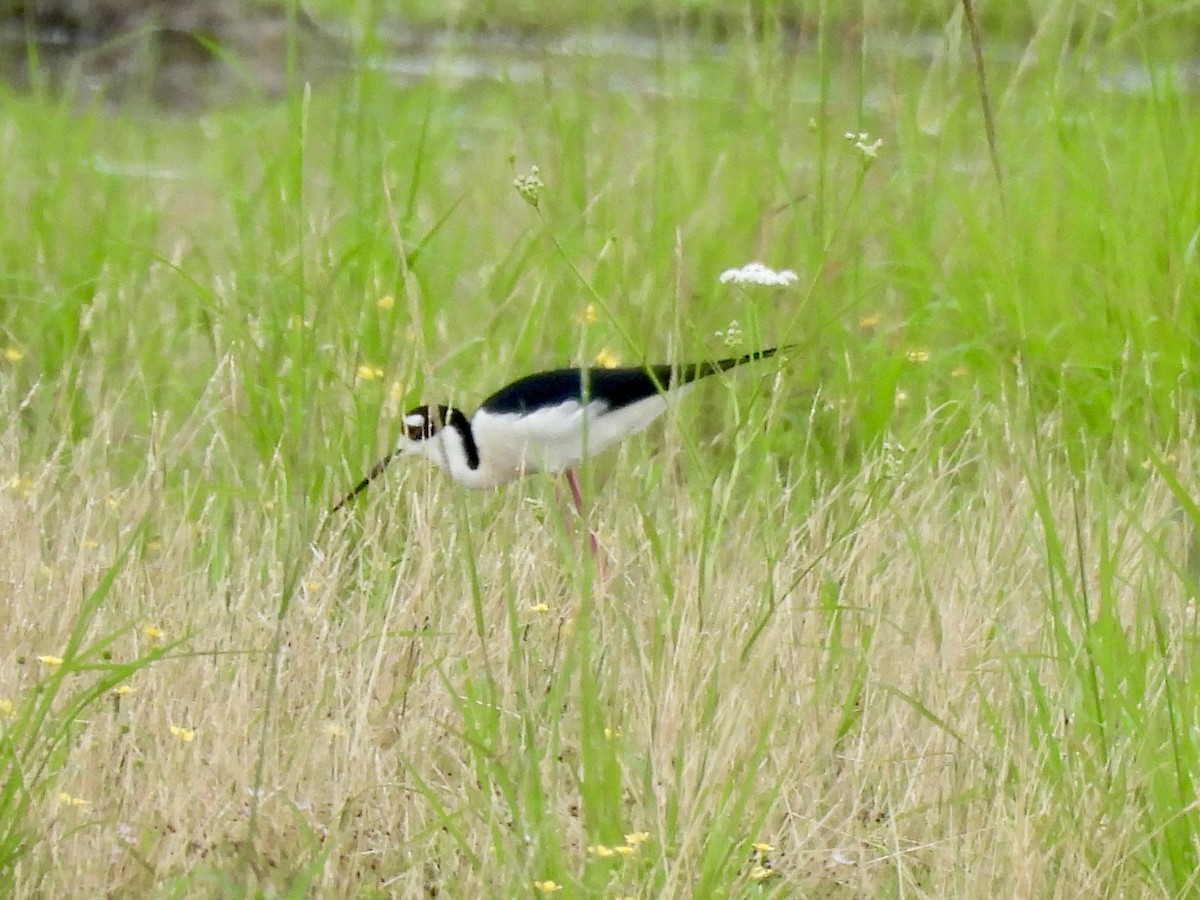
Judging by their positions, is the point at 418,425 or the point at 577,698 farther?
the point at 418,425

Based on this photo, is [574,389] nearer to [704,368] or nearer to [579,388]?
[579,388]

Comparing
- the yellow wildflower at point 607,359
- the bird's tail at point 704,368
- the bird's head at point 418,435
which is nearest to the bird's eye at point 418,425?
the bird's head at point 418,435

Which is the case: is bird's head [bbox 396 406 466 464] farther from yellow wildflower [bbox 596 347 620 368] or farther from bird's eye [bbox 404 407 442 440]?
yellow wildflower [bbox 596 347 620 368]

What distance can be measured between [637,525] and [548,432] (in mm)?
305

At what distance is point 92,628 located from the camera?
2.99 metres

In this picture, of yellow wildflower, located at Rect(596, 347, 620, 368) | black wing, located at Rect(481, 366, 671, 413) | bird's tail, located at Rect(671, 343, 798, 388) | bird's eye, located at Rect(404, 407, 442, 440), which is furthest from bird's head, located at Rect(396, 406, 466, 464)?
yellow wildflower, located at Rect(596, 347, 620, 368)

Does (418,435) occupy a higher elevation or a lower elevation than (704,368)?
lower

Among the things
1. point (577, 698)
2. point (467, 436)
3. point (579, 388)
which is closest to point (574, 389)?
point (579, 388)

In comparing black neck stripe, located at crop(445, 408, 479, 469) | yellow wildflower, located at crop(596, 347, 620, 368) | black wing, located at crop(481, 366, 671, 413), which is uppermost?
yellow wildflower, located at crop(596, 347, 620, 368)

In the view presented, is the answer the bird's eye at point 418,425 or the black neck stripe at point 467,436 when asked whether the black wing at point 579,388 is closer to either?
the black neck stripe at point 467,436

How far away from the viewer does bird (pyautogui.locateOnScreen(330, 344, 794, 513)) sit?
358 cm

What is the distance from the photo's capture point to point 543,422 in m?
3.61

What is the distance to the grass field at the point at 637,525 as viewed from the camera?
2.38 metres

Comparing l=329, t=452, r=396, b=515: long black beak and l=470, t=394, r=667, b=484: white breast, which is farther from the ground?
l=470, t=394, r=667, b=484: white breast
